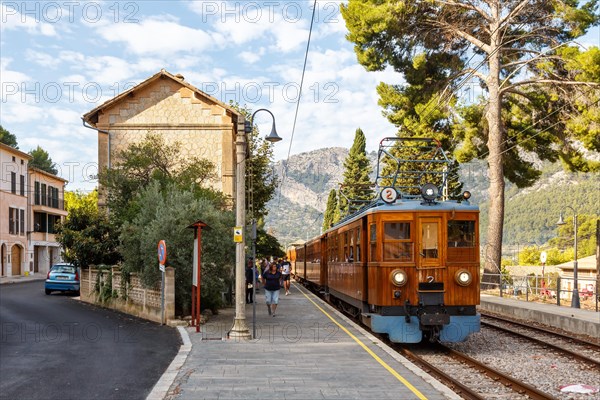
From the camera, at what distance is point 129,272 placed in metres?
20.0

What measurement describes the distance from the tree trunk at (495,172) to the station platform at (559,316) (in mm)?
6495

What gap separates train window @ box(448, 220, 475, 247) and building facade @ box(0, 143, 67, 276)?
42.8 meters

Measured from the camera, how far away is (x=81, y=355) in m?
11.9

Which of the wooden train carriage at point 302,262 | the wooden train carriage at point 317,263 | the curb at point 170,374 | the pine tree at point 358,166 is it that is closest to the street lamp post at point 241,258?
the curb at point 170,374

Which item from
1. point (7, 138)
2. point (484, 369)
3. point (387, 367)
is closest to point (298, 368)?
point (387, 367)

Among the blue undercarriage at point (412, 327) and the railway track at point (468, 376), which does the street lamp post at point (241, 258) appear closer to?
the blue undercarriage at point (412, 327)

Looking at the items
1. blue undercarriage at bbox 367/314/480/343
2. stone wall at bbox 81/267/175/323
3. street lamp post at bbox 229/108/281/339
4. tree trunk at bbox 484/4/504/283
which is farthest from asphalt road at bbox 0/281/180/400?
tree trunk at bbox 484/4/504/283

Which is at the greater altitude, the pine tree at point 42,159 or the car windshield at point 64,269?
the pine tree at point 42,159

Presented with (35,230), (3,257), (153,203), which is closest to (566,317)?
(153,203)

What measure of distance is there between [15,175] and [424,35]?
124ft

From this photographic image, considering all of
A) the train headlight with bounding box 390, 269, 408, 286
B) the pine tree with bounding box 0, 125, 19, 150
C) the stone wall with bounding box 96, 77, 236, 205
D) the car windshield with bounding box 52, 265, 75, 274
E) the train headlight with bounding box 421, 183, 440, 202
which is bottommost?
the car windshield with bounding box 52, 265, 75, 274

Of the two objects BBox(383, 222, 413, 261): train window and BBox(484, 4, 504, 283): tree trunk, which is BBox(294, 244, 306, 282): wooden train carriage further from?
BBox(383, 222, 413, 261): train window

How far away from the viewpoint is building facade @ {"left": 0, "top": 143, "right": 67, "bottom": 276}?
173 feet

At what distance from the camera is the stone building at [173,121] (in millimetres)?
32438
